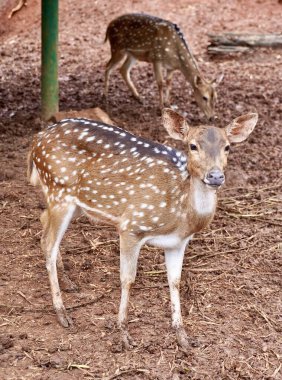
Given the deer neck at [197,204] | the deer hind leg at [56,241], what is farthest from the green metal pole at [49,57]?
the deer neck at [197,204]

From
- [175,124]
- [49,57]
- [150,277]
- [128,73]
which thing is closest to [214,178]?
[175,124]

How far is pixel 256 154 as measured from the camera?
7.81m

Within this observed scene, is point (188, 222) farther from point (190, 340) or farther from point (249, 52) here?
point (249, 52)

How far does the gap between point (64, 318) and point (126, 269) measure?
0.54 metres

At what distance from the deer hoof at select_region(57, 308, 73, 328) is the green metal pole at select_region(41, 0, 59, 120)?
411cm

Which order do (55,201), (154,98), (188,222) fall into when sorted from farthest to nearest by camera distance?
(154,98), (55,201), (188,222)

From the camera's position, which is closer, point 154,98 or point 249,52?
point 154,98

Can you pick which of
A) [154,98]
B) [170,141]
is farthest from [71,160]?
[154,98]

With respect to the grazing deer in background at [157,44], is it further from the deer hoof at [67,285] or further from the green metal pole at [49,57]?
the deer hoof at [67,285]

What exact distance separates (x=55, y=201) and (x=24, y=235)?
1261 millimetres

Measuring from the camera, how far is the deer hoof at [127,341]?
14.7ft

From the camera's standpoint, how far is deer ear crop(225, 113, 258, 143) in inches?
179

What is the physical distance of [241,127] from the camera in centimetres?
457

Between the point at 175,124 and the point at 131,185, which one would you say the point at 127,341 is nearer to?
the point at 131,185
